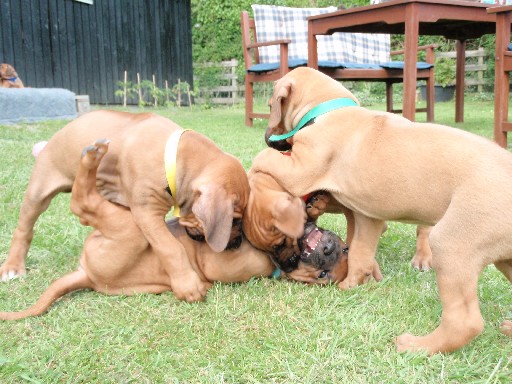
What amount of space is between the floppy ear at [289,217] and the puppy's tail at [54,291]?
1.03m

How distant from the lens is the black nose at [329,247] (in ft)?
9.93

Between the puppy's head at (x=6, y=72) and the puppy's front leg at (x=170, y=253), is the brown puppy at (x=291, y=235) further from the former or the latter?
the puppy's head at (x=6, y=72)

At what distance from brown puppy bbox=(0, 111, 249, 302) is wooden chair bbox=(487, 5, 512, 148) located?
14.3ft

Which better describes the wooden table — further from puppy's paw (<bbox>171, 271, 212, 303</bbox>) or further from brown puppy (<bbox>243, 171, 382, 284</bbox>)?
puppy's paw (<bbox>171, 271, 212, 303</bbox>)

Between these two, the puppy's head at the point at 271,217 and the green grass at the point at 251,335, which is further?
the puppy's head at the point at 271,217

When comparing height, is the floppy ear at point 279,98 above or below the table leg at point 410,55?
below

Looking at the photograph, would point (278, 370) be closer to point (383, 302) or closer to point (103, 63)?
point (383, 302)

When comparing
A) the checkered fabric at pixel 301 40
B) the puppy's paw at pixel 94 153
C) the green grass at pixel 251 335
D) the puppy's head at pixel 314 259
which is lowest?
the green grass at pixel 251 335

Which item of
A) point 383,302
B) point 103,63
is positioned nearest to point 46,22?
point 103,63

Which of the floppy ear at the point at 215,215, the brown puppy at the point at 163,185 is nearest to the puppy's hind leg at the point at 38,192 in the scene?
the brown puppy at the point at 163,185

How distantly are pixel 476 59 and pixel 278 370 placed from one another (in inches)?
761

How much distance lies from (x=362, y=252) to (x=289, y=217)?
52 cm

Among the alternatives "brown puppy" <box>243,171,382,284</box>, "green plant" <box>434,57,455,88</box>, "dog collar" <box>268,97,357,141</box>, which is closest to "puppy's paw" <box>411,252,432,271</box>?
"brown puppy" <box>243,171,382,284</box>

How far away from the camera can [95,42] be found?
50.4 ft
